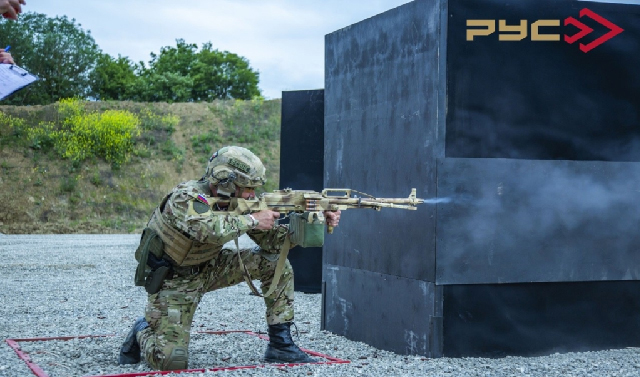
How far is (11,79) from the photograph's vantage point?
6.76 meters

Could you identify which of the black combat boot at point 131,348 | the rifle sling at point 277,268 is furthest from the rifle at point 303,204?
the black combat boot at point 131,348

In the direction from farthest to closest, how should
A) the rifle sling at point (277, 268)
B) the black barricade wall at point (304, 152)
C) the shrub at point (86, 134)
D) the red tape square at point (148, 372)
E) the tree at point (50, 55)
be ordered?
the tree at point (50, 55) → the shrub at point (86, 134) → the black barricade wall at point (304, 152) → the rifle sling at point (277, 268) → the red tape square at point (148, 372)

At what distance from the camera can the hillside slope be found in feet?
90.1

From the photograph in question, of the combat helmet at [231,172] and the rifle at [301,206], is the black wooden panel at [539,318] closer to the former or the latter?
the rifle at [301,206]

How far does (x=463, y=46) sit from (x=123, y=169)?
27.2 meters

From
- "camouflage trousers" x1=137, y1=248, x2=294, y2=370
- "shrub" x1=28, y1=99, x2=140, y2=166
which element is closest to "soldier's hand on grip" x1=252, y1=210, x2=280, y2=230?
"camouflage trousers" x1=137, y1=248, x2=294, y2=370

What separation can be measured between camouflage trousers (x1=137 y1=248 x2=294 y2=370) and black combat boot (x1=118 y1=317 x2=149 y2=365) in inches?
2.7

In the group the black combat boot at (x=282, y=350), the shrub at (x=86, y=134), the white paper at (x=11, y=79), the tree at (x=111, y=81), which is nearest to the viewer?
the black combat boot at (x=282, y=350)

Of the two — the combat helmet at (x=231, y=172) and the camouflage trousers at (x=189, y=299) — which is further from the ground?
the combat helmet at (x=231, y=172)

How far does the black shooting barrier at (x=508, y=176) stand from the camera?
17.9 feet

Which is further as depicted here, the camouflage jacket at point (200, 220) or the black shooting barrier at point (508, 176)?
the black shooting barrier at point (508, 176)

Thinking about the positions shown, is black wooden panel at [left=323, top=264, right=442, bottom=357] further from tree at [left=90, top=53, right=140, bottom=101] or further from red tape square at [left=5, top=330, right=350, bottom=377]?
tree at [left=90, top=53, right=140, bottom=101]

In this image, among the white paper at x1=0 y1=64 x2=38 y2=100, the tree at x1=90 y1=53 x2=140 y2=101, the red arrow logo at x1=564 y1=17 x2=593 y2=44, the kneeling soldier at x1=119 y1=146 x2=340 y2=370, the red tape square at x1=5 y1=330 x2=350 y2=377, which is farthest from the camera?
the tree at x1=90 y1=53 x2=140 y2=101

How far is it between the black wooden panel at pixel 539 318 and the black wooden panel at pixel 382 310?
140 millimetres
